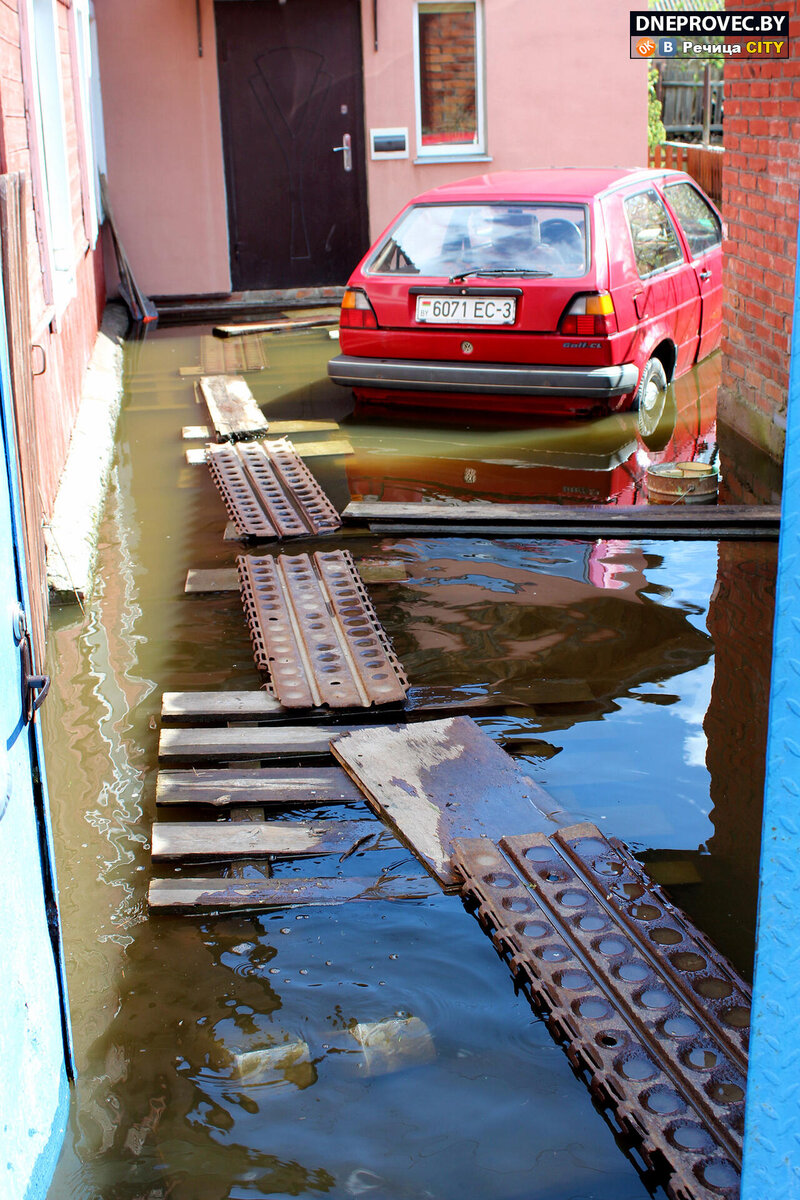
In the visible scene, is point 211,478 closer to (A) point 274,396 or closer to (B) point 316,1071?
(A) point 274,396

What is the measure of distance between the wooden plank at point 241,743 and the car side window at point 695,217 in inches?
251

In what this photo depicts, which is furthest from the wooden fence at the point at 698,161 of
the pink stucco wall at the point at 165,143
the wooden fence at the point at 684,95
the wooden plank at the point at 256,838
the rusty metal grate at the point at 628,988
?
the rusty metal grate at the point at 628,988

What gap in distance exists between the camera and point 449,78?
1454 centimetres

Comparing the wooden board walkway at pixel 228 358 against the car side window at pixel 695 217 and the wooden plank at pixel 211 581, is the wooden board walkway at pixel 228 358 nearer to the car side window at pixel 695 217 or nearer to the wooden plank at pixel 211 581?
the car side window at pixel 695 217

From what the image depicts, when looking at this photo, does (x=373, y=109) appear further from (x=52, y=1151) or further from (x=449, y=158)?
(x=52, y=1151)

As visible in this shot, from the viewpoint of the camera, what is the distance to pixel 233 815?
3.74 metres

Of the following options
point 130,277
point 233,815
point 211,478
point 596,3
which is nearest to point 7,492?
point 233,815

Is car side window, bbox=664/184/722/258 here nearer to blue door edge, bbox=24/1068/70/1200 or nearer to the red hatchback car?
the red hatchback car

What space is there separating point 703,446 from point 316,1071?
19.8ft

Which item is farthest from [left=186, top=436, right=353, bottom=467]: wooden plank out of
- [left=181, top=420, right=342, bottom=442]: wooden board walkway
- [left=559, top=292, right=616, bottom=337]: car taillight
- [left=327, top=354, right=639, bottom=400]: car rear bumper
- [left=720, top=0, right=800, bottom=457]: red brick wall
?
[left=720, top=0, right=800, bottom=457]: red brick wall

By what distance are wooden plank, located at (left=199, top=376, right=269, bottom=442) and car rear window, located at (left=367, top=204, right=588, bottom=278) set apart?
1.39m

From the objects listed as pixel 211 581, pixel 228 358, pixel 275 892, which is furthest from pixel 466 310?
pixel 275 892

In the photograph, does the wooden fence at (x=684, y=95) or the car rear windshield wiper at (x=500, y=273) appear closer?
the car rear windshield wiper at (x=500, y=273)

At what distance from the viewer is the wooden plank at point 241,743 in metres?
4.06
